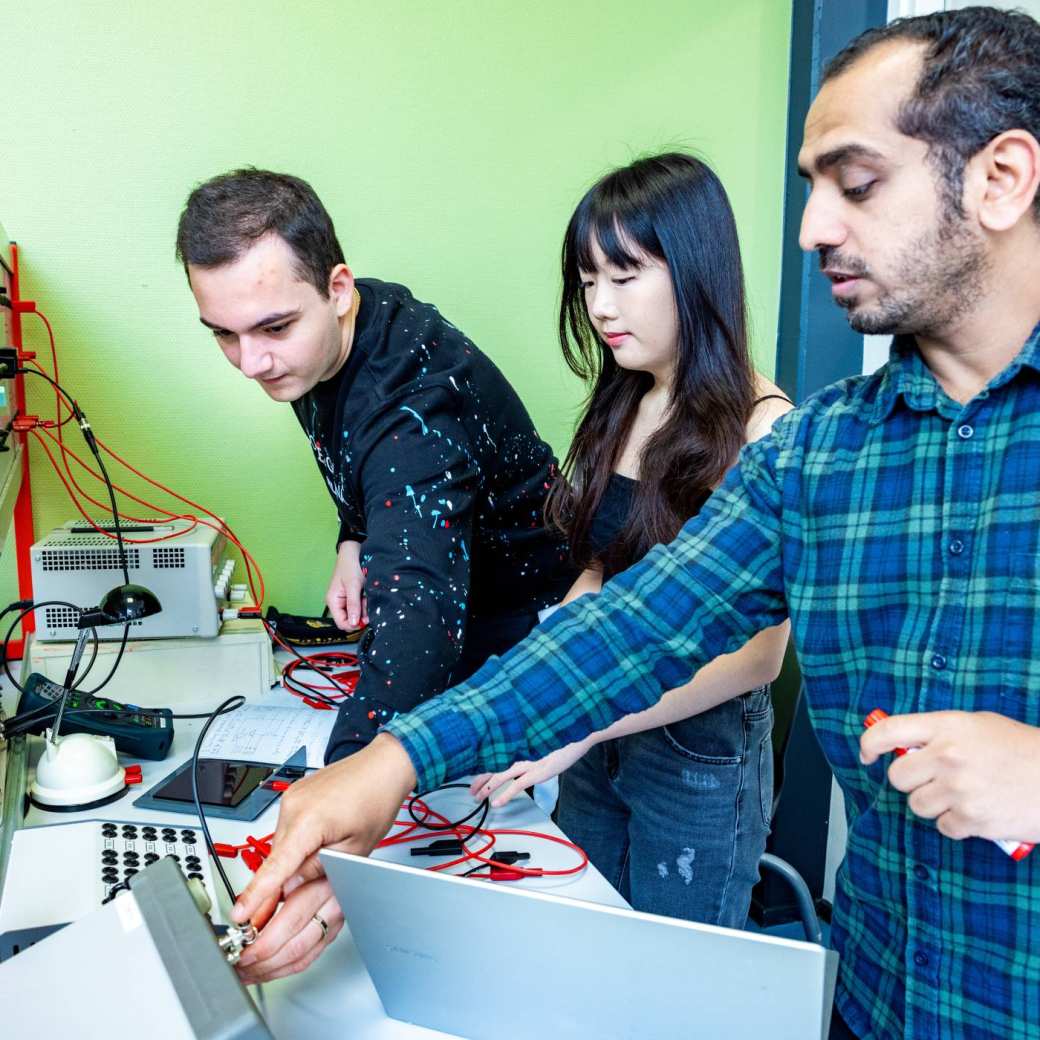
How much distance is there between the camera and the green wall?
1.88m

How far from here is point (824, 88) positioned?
0.85 m

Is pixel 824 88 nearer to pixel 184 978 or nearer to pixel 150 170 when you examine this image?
pixel 184 978

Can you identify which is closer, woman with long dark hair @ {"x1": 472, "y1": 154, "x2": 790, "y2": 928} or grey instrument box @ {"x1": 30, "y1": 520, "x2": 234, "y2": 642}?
woman with long dark hair @ {"x1": 472, "y1": 154, "x2": 790, "y2": 928}

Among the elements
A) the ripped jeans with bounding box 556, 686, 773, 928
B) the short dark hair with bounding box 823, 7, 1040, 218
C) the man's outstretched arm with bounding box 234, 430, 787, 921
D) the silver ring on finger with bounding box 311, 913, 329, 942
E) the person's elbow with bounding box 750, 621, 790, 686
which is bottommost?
the ripped jeans with bounding box 556, 686, 773, 928

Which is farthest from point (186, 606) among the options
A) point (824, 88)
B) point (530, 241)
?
point (824, 88)

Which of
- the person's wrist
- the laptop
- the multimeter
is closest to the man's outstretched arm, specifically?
the person's wrist

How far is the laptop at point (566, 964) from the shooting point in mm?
591

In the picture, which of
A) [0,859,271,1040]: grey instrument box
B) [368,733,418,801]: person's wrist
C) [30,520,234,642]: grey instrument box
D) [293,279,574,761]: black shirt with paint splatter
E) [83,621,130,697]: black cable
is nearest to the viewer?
→ [0,859,271,1040]: grey instrument box

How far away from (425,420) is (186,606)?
632mm

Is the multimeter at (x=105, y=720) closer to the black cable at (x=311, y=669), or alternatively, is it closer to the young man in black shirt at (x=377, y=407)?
the black cable at (x=311, y=669)

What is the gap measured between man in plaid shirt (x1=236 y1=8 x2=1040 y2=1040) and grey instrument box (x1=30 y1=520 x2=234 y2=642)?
910 mm

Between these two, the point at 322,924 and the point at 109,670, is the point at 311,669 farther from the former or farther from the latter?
the point at 322,924

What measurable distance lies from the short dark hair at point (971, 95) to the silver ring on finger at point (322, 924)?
0.79m

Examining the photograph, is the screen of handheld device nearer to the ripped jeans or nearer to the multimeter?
the multimeter
